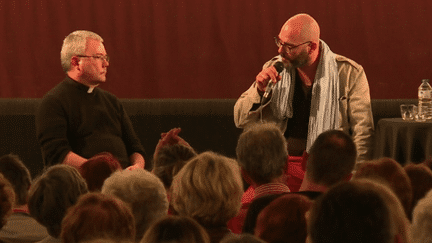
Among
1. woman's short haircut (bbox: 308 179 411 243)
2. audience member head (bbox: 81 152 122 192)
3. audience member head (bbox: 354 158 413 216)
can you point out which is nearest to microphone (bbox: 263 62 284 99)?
audience member head (bbox: 81 152 122 192)

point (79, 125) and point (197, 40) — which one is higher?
point (197, 40)

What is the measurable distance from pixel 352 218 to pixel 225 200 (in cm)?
72

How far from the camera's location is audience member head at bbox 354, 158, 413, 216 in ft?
7.05

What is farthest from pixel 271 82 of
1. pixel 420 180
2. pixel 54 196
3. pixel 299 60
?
pixel 54 196

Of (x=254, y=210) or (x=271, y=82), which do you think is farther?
(x=271, y=82)

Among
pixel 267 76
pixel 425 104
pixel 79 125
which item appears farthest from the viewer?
pixel 425 104

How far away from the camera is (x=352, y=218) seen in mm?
1289

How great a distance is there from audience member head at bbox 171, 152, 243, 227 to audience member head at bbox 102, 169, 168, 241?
0.06m

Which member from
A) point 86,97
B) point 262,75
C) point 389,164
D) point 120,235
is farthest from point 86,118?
point 120,235

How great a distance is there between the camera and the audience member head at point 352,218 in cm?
129

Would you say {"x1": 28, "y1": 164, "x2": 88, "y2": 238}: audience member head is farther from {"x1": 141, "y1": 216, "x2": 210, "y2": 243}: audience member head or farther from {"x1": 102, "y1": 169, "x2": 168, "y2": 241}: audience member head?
{"x1": 141, "y1": 216, "x2": 210, "y2": 243}: audience member head

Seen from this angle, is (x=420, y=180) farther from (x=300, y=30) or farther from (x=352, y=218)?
(x=300, y=30)

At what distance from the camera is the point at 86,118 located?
3.75 metres

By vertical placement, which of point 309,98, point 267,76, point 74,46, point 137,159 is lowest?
point 137,159
